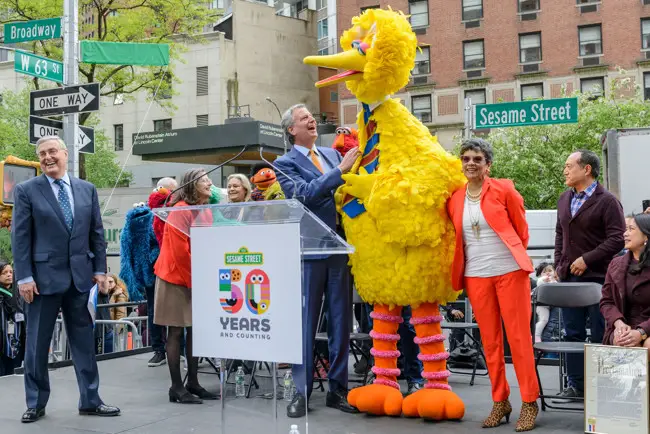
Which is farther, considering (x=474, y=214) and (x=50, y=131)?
(x=50, y=131)

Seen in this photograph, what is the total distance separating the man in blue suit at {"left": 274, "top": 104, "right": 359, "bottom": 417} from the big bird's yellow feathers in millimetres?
163

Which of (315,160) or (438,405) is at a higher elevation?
(315,160)

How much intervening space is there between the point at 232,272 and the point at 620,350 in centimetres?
233

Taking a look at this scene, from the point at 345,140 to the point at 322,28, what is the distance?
123 feet

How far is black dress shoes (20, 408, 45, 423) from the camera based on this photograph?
17.3 feet

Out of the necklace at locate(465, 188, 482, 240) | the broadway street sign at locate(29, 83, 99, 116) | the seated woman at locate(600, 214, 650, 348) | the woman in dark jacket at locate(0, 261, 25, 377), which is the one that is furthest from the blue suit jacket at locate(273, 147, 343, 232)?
the woman in dark jacket at locate(0, 261, 25, 377)

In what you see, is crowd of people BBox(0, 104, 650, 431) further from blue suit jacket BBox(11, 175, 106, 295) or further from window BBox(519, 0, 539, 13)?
window BBox(519, 0, 539, 13)

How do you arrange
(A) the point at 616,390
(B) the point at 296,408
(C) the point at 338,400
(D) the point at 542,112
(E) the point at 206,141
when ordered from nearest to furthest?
(B) the point at 296,408 → (A) the point at 616,390 → (C) the point at 338,400 → (D) the point at 542,112 → (E) the point at 206,141

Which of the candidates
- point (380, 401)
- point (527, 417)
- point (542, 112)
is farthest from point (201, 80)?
point (527, 417)

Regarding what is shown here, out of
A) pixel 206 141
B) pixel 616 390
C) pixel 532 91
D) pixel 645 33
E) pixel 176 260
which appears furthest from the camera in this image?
pixel 532 91

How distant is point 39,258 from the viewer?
524 cm

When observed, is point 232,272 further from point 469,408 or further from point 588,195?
point 588,195

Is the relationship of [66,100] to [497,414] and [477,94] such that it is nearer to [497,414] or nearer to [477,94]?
[497,414]

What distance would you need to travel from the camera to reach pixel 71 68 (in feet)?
29.1
